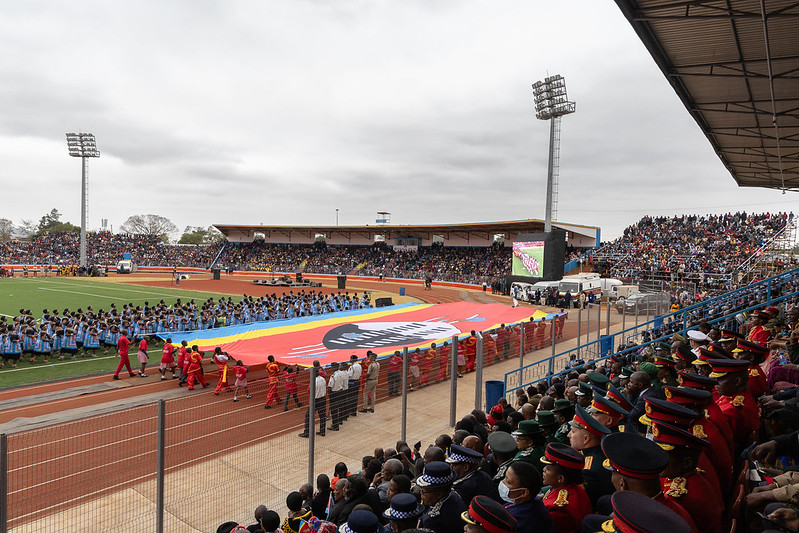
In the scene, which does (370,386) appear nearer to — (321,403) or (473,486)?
(321,403)

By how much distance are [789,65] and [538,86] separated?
118 feet

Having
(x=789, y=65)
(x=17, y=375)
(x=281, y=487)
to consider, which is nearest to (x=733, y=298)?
(x=789, y=65)

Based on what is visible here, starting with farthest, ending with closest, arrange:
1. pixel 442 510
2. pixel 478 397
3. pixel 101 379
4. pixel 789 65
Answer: pixel 101 379
pixel 478 397
pixel 789 65
pixel 442 510

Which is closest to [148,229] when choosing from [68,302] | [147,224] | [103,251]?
[147,224]

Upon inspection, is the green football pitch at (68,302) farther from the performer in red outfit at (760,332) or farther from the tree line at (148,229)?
the tree line at (148,229)

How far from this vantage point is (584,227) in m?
50.8

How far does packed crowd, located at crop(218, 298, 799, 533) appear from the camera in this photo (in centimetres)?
229

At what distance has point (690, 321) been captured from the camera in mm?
12711

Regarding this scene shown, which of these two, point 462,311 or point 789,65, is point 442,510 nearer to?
point 789,65

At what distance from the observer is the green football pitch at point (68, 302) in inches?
552

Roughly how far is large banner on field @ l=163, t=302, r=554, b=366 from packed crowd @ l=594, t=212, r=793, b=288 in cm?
2040

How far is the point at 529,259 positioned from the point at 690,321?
2298 centimetres

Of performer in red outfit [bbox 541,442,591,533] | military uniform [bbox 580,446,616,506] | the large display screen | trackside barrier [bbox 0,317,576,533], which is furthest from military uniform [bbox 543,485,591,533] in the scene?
the large display screen

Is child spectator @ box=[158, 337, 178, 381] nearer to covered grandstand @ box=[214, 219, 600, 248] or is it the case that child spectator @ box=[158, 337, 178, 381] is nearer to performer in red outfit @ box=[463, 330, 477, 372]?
performer in red outfit @ box=[463, 330, 477, 372]
